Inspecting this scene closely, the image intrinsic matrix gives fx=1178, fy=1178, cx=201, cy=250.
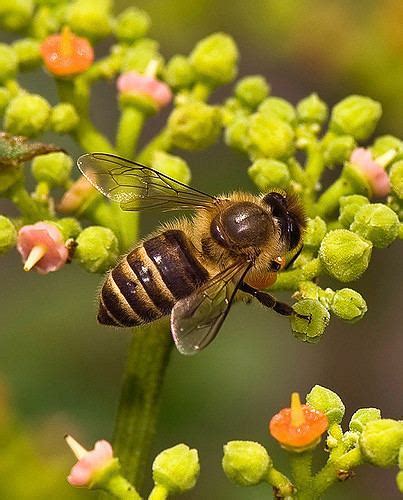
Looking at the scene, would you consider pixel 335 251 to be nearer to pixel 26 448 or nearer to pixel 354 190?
pixel 354 190

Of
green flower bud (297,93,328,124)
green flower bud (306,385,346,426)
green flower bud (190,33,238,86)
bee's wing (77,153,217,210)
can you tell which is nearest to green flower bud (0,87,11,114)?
bee's wing (77,153,217,210)

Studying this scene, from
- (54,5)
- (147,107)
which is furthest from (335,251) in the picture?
(54,5)

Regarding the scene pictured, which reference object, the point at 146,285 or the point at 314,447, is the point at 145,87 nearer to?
the point at 146,285

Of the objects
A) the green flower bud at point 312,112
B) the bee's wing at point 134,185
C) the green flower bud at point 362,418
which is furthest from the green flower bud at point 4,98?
the green flower bud at point 362,418

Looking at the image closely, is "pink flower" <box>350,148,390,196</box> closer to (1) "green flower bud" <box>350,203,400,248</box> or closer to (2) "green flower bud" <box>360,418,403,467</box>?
(1) "green flower bud" <box>350,203,400,248</box>

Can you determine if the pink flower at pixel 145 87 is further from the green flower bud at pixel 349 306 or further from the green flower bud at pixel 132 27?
the green flower bud at pixel 349 306

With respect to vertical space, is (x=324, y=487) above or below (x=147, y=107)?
below

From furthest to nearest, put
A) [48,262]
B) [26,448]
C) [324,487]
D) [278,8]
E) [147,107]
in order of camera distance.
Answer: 1. [278,8]
2. [26,448]
3. [147,107]
4. [48,262]
5. [324,487]

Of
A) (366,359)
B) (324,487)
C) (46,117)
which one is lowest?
(366,359)
